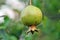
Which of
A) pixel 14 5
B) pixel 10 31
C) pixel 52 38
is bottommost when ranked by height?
pixel 52 38

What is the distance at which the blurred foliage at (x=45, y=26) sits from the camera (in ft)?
5.62

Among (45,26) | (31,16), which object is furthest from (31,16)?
(45,26)

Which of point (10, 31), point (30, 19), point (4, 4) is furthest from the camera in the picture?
point (4, 4)

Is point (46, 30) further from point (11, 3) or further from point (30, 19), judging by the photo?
point (30, 19)

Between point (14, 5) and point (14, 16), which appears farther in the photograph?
point (14, 5)

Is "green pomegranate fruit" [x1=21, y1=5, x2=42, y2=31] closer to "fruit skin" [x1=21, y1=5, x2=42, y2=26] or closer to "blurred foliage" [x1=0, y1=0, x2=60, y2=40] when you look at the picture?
"fruit skin" [x1=21, y1=5, x2=42, y2=26]

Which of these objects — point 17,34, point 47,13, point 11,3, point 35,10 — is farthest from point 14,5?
point 35,10

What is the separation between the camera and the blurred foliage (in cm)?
171

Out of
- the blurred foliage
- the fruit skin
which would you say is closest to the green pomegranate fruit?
the fruit skin

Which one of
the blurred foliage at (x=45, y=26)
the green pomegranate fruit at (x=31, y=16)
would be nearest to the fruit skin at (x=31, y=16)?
the green pomegranate fruit at (x=31, y=16)

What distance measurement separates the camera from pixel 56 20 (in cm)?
206

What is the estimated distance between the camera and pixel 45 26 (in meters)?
1.92

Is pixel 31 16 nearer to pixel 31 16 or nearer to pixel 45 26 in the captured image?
pixel 31 16

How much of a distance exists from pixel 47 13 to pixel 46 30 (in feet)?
0.63
